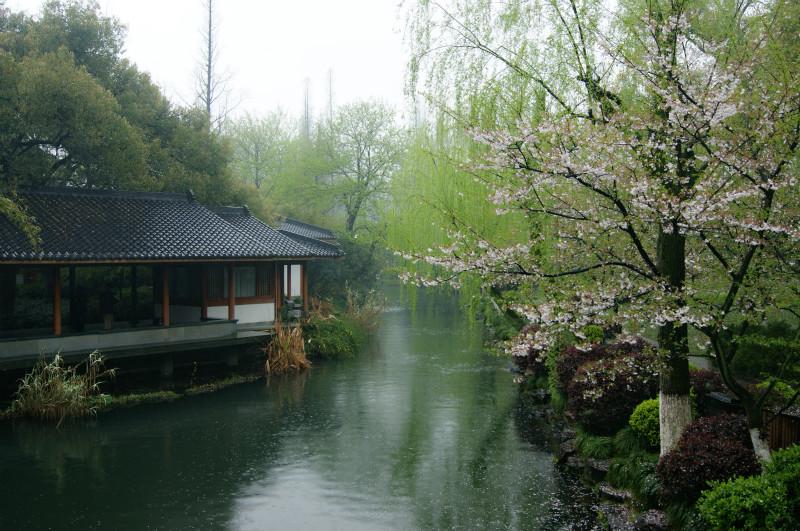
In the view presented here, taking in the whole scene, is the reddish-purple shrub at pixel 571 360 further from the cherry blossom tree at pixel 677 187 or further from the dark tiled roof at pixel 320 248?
the dark tiled roof at pixel 320 248

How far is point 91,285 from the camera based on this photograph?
19281 millimetres

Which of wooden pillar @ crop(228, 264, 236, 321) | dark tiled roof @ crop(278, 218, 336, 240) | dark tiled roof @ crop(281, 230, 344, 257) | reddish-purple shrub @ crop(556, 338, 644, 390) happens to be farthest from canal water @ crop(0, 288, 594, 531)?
dark tiled roof @ crop(278, 218, 336, 240)

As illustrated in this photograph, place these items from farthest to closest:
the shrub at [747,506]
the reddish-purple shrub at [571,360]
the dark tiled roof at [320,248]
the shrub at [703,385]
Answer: the dark tiled roof at [320,248], the reddish-purple shrub at [571,360], the shrub at [703,385], the shrub at [747,506]

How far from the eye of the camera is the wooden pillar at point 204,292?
57.7ft

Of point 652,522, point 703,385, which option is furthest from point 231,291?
point 652,522

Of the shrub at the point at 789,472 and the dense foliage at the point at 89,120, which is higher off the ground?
the dense foliage at the point at 89,120

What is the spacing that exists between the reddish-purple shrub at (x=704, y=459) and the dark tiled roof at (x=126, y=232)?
464 inches

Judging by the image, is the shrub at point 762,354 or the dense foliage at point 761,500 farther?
the shrub at point 762,354

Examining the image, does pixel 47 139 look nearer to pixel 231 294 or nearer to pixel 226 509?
pixel 231 294

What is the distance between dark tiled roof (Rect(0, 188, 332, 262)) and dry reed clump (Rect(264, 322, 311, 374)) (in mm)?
2156

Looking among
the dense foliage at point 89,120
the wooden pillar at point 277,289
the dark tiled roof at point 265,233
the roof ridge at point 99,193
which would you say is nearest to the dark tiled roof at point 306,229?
the dense foliage at point 89,120

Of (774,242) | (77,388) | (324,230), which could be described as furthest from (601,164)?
(324,230)

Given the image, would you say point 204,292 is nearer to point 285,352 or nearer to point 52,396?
point 285,352

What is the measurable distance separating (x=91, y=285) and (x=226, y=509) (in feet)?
42.7
